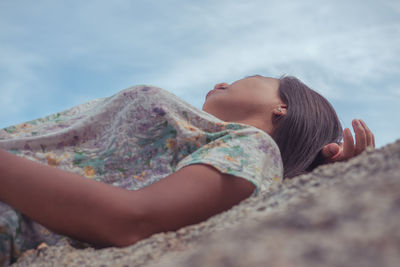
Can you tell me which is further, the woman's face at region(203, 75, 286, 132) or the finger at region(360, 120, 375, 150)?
the woman's face at region(203, 75, 286, 132)

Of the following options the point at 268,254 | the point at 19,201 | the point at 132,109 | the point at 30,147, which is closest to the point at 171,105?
the point at 132,109

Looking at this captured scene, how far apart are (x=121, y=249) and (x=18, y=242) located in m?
0.47

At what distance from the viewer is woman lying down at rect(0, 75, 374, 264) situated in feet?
4.34

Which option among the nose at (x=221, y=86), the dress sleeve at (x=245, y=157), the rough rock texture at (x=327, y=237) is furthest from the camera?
the nose at (x=221, y=86)

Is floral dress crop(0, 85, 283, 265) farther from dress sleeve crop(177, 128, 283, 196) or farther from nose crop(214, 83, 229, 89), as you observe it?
nose crop(214, 83, 229, 89)

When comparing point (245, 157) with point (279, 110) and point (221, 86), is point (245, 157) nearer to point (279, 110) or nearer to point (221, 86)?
point (279, 110)

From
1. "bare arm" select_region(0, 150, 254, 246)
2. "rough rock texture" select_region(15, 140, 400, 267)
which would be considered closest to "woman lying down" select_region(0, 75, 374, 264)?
"bare arm" select_region(0, 150, 254, 246)

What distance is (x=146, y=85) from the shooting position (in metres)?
2.01

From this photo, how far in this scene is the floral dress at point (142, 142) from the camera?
1.69 m

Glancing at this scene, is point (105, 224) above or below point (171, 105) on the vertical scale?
below

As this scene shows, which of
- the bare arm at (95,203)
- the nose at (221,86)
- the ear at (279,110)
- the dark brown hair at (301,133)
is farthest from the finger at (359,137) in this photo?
the bare arm at (95,203)

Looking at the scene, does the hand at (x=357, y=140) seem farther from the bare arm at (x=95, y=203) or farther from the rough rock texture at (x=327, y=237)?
the rough rock texture at (x=327, y=237)

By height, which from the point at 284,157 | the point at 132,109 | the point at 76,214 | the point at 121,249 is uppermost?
the point at 132,109

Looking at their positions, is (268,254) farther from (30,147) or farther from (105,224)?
(30,147)
